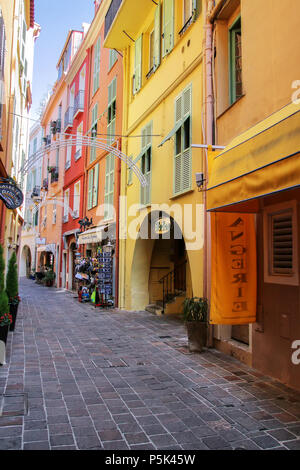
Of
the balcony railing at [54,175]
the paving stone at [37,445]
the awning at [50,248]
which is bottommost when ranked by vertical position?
the paving stone at [37,445]

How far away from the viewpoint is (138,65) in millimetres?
12258

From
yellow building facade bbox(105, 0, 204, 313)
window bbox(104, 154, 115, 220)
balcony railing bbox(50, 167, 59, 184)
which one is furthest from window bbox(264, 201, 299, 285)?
balcony railing bbox(50, 167, 59, 184)

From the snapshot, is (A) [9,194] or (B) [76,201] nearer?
(A) [9,194]

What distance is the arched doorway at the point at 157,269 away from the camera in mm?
11859

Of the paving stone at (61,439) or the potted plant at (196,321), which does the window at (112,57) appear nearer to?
the potted plant at (196,321)

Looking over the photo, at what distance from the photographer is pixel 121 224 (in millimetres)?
13047

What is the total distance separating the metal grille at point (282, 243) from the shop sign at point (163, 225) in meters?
5.45

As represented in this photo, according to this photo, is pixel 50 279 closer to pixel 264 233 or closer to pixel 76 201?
pixel 76 201

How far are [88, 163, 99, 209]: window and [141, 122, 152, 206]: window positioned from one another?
18.5 ft

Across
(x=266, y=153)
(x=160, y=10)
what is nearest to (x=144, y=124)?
(x=160, y=10)

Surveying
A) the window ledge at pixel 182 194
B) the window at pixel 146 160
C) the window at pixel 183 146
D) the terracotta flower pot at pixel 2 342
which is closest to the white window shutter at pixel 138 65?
the window at pixel 146 160

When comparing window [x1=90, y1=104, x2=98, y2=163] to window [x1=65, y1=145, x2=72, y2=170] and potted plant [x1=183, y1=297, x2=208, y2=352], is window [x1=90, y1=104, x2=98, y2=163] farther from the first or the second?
potted plant [x1=183, y1=297, x2=208, y2=352]

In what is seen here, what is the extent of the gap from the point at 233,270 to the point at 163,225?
5.26 metres

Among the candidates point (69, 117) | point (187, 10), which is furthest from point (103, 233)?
point (69, 117)
